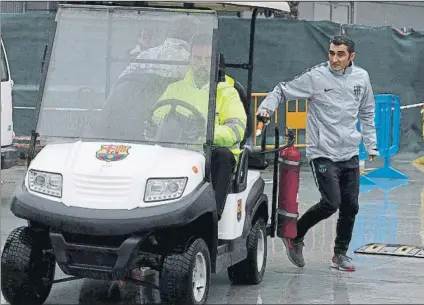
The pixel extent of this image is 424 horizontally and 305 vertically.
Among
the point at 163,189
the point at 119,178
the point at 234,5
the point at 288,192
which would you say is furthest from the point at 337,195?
the point at 119,178

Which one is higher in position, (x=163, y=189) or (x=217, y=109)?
(x=217, y=109)

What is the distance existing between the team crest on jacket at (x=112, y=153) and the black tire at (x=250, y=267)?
145 centimetres

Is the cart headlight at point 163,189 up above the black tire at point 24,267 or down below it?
above

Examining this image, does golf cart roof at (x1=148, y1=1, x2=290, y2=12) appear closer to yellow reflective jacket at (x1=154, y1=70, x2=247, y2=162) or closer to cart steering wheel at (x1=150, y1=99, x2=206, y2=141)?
yellow reflective jacket at (x1=154, y1=70, x2=247, y2=162)

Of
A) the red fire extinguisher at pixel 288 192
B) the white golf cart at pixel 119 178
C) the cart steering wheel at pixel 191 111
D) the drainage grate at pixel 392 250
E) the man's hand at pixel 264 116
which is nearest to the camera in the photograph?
the white golf cart at pixel 119 178

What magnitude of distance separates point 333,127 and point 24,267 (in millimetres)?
2949

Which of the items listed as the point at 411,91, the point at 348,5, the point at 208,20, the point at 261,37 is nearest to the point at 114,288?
the point at 208,20

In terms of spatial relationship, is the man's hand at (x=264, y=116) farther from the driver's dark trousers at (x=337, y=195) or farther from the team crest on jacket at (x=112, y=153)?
the team crest on jacket at (x=112, y=153)

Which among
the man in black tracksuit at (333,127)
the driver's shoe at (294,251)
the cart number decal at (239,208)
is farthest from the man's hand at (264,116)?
→ the driver's shoe at (294,251)

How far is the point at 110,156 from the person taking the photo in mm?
7281

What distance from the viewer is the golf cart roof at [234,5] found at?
802cm

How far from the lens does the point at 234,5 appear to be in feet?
27.0

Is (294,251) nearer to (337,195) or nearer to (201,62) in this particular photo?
(337,195)

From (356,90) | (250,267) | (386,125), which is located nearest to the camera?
(250,267)
